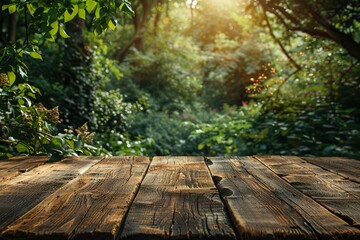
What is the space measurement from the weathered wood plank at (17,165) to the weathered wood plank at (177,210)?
0.67m

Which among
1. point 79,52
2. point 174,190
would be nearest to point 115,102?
point 79,52

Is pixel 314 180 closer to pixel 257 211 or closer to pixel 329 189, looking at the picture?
pixel 329 189

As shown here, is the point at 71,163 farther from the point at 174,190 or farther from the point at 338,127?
the point at 338,127

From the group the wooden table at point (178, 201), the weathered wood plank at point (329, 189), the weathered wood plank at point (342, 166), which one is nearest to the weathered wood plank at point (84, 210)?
the wooden table at point (178, 201)

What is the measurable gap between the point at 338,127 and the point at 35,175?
4.87 meters

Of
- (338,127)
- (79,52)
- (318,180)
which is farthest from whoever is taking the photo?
(79,52)

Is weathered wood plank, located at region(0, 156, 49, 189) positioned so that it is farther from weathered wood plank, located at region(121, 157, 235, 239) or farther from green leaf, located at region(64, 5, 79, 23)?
green leaf, located at region(64, 5, 79, 23)

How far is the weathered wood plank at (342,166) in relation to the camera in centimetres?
193

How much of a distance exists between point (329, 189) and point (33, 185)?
1231 millimetres

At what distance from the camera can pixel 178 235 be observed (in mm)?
986

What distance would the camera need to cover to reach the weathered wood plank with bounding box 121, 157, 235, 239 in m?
1.00

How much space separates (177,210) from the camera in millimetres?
1208

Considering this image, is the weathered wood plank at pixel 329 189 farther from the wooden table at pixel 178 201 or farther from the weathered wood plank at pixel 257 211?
the weathered wood plank at pixel 257 211

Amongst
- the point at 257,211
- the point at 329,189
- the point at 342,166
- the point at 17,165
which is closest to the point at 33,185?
the point at 17,165
